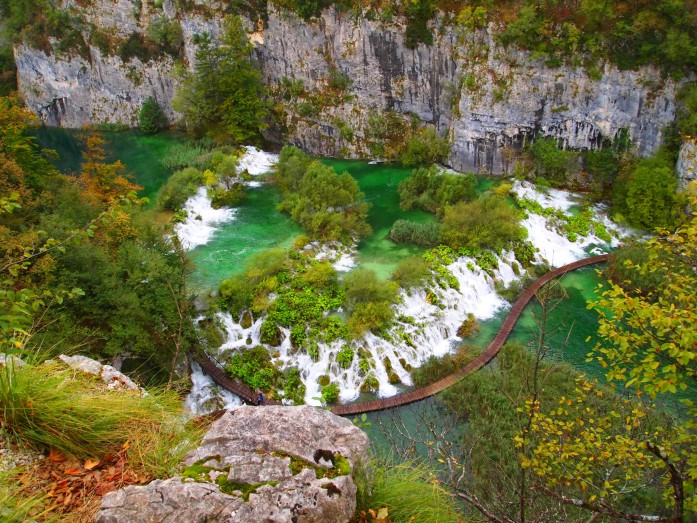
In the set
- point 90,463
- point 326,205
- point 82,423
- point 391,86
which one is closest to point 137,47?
point 391,86

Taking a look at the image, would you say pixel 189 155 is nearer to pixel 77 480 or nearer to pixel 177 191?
pixel 177 191

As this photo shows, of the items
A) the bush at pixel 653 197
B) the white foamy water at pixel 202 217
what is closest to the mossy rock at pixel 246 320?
the white foamy water at pixel 202 217

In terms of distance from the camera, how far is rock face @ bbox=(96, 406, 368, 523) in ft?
11.7

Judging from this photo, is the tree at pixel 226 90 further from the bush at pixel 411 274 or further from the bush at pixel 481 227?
the bush at pixel 411 274

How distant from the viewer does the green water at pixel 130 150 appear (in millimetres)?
28730

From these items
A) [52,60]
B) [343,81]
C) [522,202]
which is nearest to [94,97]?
[52,60]

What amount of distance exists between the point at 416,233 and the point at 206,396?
1096cm

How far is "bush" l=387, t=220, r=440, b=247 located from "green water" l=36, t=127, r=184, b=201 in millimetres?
13194

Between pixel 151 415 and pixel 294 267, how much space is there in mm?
14566

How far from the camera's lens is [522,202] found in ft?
77.8

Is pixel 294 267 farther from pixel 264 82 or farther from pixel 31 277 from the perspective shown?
pixel 264 82

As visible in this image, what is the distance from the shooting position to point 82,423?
4.06 m

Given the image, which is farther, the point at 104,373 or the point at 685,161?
the point at 685,161

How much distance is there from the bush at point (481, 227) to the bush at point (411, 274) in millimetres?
2677
